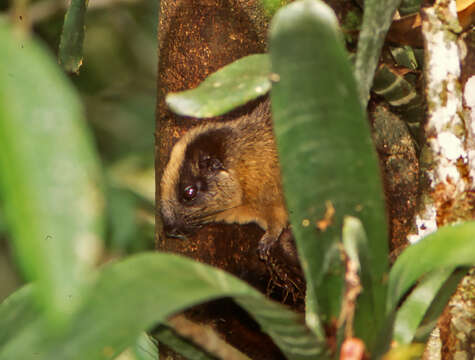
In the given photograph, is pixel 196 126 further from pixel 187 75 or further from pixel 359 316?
pixel 359 316

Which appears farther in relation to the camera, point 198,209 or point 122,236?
point 122,236

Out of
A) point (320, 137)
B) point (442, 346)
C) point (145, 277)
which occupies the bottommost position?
Result: point (442, 346)

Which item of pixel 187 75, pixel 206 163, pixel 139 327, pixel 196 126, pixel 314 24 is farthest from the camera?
pixel 206 163

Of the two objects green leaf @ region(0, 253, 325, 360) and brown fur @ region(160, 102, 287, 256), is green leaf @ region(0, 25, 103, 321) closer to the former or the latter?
green leaf @ region(0, 253, 325, 360)

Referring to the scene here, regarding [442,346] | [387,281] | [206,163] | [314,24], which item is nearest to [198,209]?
[206,163]

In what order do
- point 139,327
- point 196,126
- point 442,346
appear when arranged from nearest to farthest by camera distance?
point 139,327, point 442,346, point 196,126

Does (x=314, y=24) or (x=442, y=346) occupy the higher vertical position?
(x=314, y=24)

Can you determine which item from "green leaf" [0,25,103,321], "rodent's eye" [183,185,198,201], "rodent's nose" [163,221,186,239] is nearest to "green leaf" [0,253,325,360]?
"green leaf" [0,25,103,321]

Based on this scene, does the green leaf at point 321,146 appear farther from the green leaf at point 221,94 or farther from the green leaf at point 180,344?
the green leaf at point 180,344

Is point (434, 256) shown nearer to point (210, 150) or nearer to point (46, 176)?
point (46, 176)
